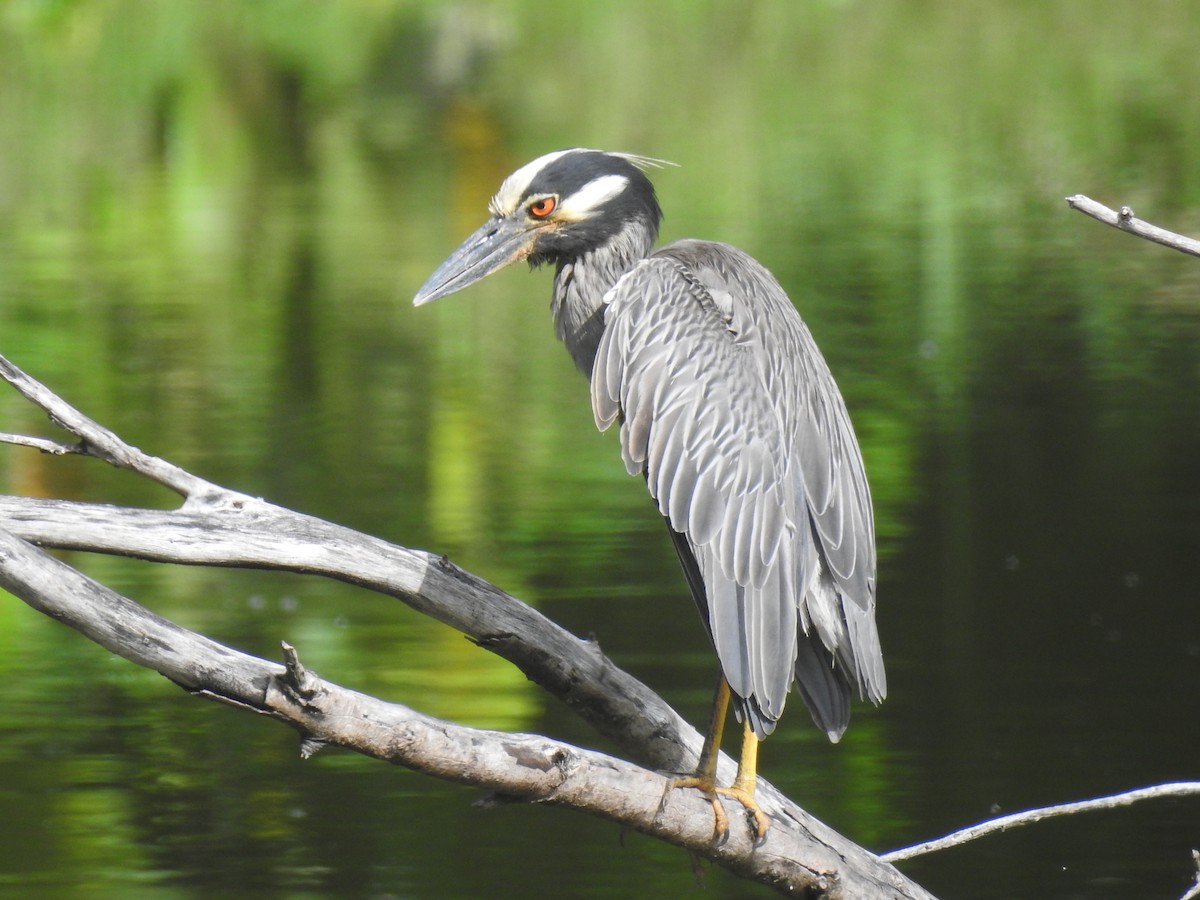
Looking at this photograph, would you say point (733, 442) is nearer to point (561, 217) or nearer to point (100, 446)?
point (561, 217)

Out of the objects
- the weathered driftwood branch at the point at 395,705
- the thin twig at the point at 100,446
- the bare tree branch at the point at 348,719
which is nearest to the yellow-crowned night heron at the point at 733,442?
the weathered driftwood branch at the point at 395,705

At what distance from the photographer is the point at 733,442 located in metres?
3.61

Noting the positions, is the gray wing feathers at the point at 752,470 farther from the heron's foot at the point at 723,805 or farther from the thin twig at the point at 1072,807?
the thin twig at the point at 1072,807

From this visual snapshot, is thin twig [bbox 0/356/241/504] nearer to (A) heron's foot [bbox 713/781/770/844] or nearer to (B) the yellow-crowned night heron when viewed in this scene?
(B) the yellow-crowned night heron

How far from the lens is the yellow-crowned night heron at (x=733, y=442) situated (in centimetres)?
344

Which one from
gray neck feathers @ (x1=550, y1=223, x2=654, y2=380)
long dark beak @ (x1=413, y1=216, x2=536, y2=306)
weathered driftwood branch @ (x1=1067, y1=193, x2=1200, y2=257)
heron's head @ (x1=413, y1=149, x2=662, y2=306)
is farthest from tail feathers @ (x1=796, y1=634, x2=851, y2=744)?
weathered driftwood branch @ (x1=1067, y1=193, x2=1200, y2=257)

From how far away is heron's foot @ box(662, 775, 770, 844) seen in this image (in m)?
3.35

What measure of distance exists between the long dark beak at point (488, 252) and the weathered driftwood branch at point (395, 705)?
94 centimetres

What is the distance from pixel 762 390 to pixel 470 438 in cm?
516

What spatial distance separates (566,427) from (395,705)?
6130 mm

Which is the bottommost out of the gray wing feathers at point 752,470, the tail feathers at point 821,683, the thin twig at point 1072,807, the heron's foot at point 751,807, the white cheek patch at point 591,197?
the heron's foot at point 751,807

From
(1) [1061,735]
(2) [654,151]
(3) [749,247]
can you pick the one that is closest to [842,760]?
(1) [1061,735]

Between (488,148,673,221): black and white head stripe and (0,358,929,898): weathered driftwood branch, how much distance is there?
1.05 m

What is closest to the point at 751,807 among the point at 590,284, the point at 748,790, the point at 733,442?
the point at 748,790
